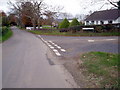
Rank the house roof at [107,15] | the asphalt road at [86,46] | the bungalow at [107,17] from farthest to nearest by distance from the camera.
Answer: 1. the house roof at [107,15]
2. the bungalow at [107,17]
3. the asphalt road at [86,46]

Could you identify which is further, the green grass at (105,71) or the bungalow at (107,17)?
the bungalow at (107,17)

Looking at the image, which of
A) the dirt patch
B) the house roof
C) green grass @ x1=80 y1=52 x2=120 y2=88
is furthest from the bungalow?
the dirt patch

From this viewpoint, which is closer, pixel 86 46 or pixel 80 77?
pixel 80 77

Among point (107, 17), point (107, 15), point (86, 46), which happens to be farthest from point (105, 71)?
point (107, 15)

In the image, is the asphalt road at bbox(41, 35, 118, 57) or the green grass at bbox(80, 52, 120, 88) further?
the asphalt road at bbox(41, 35, 118, 57)

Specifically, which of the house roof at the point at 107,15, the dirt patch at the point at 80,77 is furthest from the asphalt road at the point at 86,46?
the house roof at the point at 107,15

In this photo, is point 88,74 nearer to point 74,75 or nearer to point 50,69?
point 74,75

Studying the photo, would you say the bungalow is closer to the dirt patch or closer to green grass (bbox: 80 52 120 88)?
green grass (bbox: 80 52 120 88)

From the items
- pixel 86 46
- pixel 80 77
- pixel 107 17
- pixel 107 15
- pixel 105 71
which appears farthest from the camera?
pixel 107 15

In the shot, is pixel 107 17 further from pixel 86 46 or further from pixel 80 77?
pixel 80 77

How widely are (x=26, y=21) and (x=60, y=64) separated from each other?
4862cm

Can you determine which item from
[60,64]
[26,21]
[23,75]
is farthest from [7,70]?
[26,21]

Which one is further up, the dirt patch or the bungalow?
the bungalow

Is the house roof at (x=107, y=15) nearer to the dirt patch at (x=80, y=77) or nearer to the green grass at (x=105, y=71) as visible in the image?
the green grass at (x=105, y=71)
